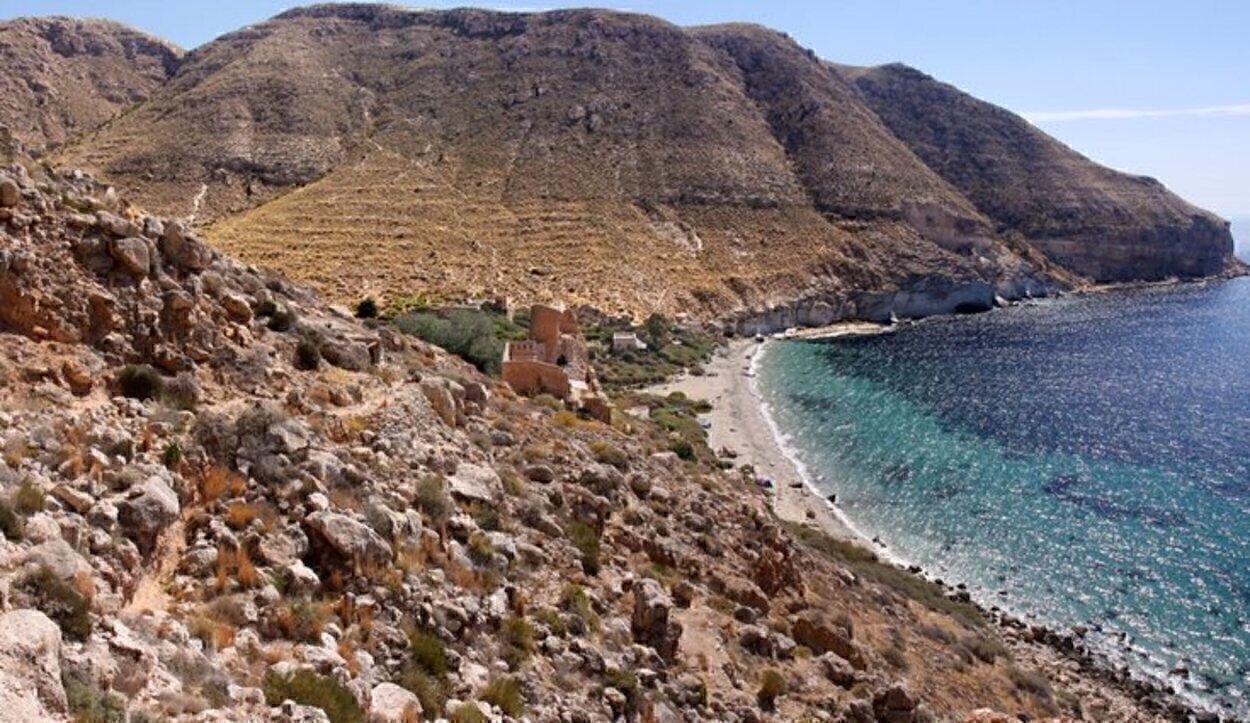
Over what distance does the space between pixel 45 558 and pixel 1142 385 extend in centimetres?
6779

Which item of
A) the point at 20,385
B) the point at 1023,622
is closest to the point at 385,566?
the point at 20,385

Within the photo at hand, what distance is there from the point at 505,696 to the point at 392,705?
1.55m

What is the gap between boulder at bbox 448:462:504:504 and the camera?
13.3 m

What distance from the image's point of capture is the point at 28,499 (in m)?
7.59

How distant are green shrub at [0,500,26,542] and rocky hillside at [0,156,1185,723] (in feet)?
0.07

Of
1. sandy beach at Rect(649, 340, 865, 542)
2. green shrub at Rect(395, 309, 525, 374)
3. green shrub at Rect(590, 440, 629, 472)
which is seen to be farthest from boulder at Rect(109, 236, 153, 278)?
sandy beach at Rect(649, 340, 865, 542)

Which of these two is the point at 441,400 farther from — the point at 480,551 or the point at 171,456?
the point at 171,456

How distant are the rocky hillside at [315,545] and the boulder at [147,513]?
28 mm

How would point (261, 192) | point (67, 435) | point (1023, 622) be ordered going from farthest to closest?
point (261, 192) → point (1023, 622) → point (67, 435)

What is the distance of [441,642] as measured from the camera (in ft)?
32.2

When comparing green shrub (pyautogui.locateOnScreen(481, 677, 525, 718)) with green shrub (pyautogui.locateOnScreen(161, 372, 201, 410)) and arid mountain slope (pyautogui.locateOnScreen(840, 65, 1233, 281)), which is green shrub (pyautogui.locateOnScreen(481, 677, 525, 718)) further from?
arid mountain slope (pyautogui.locateOnScreen(840, 65, 1233, 281))

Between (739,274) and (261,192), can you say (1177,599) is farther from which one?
(261,192)

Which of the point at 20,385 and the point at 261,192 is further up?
the point at 261,192

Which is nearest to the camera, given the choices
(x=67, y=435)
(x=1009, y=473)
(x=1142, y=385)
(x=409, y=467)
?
(x=67, y=435)
